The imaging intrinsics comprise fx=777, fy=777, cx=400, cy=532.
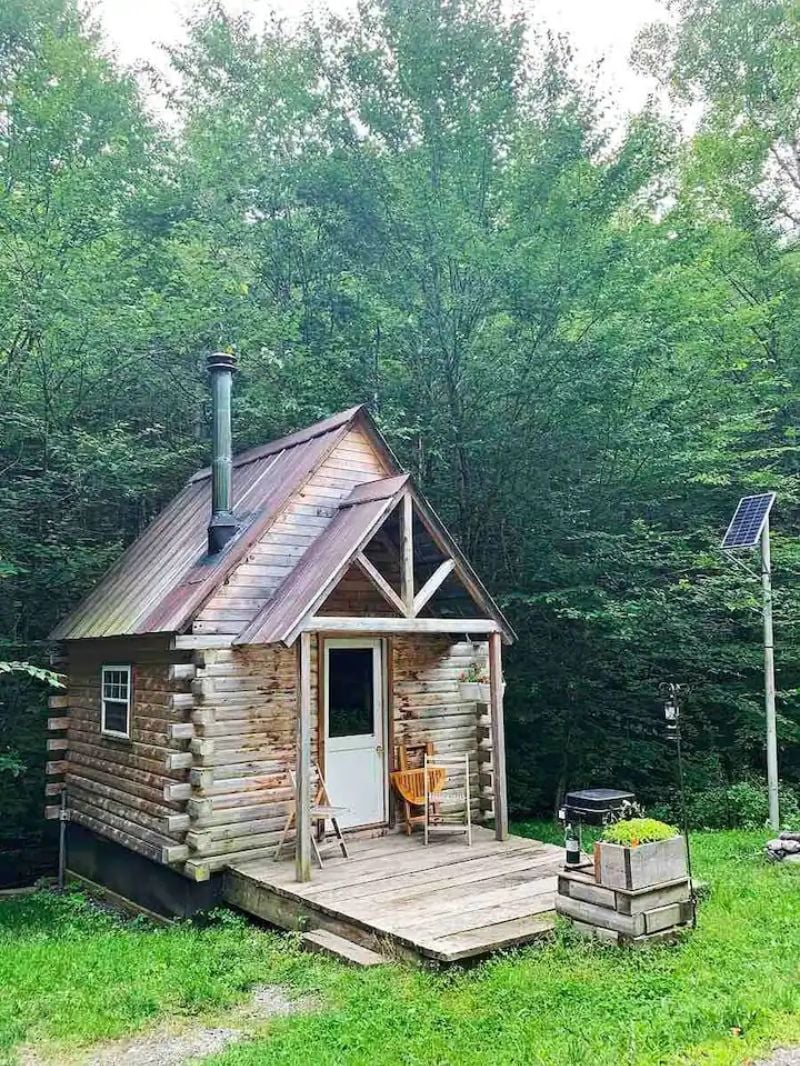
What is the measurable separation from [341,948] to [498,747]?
124 inches

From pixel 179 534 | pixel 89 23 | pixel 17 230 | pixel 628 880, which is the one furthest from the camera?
pixel 89 23

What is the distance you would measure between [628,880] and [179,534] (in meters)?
6.60

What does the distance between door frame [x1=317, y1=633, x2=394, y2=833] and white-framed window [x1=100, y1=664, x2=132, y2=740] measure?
7.18 ft

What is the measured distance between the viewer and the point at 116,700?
8977mm

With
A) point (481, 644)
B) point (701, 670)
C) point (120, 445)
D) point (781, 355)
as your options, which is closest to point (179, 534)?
point (120, 445)

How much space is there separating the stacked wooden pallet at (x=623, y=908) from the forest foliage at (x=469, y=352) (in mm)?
5219

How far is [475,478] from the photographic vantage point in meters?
12.9

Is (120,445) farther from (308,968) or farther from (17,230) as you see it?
(308,968)

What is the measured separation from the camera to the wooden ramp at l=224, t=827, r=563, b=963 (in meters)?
5.43

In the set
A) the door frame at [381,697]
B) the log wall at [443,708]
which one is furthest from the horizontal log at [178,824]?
the log wall at [443,708]

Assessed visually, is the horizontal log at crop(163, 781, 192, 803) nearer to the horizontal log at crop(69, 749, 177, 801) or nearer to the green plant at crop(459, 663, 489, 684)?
the horizontal log at crop(69, 749, 177, 801)

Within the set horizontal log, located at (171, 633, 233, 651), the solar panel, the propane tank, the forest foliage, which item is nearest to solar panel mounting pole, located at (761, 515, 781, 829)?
the solar panel

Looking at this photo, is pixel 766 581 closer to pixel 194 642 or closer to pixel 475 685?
pixel 475 685

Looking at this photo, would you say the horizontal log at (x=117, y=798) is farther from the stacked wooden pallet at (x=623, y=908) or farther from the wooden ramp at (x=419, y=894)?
the stacked wooden pallet at (x=623, y=908)
